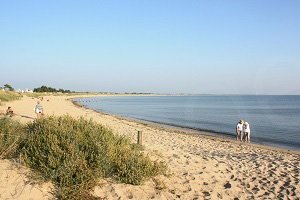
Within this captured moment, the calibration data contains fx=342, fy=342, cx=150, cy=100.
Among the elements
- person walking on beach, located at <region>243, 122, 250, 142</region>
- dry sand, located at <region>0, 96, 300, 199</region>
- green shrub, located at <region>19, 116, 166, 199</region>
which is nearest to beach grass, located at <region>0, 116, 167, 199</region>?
green shrub, located at <region>19, 116, 166, 199</region>

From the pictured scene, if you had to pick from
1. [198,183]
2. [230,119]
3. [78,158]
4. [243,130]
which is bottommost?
[230,119]

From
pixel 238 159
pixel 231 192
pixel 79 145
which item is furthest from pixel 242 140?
pixel 79 145

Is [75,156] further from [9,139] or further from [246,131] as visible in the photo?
[246,131]

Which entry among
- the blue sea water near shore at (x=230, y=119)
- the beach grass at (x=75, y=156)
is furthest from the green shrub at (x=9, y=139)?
the blue sea water near shore at (x=230, y=119)

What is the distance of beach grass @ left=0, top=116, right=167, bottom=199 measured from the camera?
661 centimetres

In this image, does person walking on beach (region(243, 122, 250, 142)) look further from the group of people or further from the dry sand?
the dry sand

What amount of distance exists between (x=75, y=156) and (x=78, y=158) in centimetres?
8

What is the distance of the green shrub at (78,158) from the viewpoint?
660cm

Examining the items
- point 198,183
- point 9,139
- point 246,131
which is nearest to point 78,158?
point 9,139

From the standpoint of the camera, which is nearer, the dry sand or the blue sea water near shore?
the dry sand

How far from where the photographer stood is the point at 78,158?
272 inches

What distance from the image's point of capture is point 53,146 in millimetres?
7039

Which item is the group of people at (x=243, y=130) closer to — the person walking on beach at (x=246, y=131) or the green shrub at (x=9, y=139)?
the person walking on beach at (x=246, y=131)

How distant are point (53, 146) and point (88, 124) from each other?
1.76 meters
